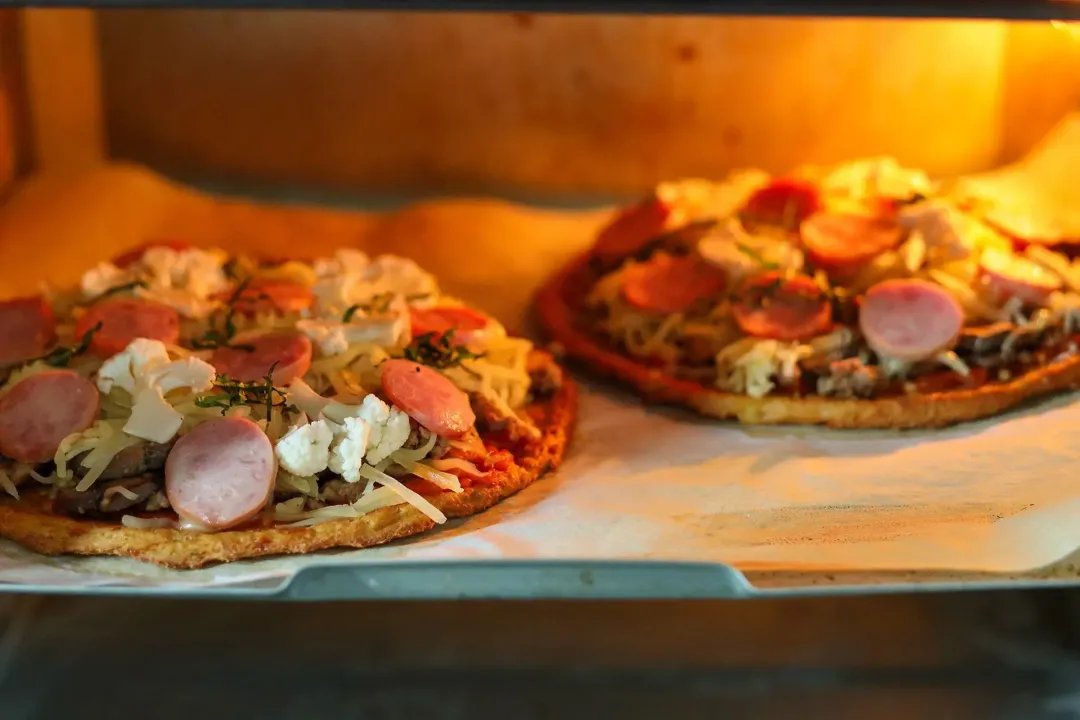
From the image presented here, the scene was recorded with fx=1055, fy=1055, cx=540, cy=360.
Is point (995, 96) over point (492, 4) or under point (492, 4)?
under

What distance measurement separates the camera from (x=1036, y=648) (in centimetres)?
182

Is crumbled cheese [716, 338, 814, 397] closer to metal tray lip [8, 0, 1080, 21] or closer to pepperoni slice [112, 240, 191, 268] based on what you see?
metal tray lip [8, 0, 1080, 21]

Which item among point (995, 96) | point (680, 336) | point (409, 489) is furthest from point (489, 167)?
point (409, 489)

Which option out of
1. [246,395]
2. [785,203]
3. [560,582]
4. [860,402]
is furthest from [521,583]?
[785,203]

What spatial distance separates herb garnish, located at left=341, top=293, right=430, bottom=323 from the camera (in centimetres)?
217

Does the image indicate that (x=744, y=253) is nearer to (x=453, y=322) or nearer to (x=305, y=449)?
(x=453, y=322)

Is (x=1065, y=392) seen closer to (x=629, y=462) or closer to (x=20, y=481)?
(x=629, y=462)

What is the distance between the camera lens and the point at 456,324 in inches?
88.9

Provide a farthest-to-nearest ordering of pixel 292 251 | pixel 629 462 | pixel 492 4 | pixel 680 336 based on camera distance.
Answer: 1. pixel 292 251
2. pixel 680 336
3. pixel 629 462
4. pixel 492 4

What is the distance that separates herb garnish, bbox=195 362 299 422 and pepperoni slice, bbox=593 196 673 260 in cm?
119

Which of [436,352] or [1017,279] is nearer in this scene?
[436,352]

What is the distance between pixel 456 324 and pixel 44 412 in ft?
2.68

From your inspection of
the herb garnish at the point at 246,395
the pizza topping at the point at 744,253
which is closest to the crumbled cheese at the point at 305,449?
the herb garnish at the point at 246,395

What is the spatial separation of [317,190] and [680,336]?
152 centimetres
